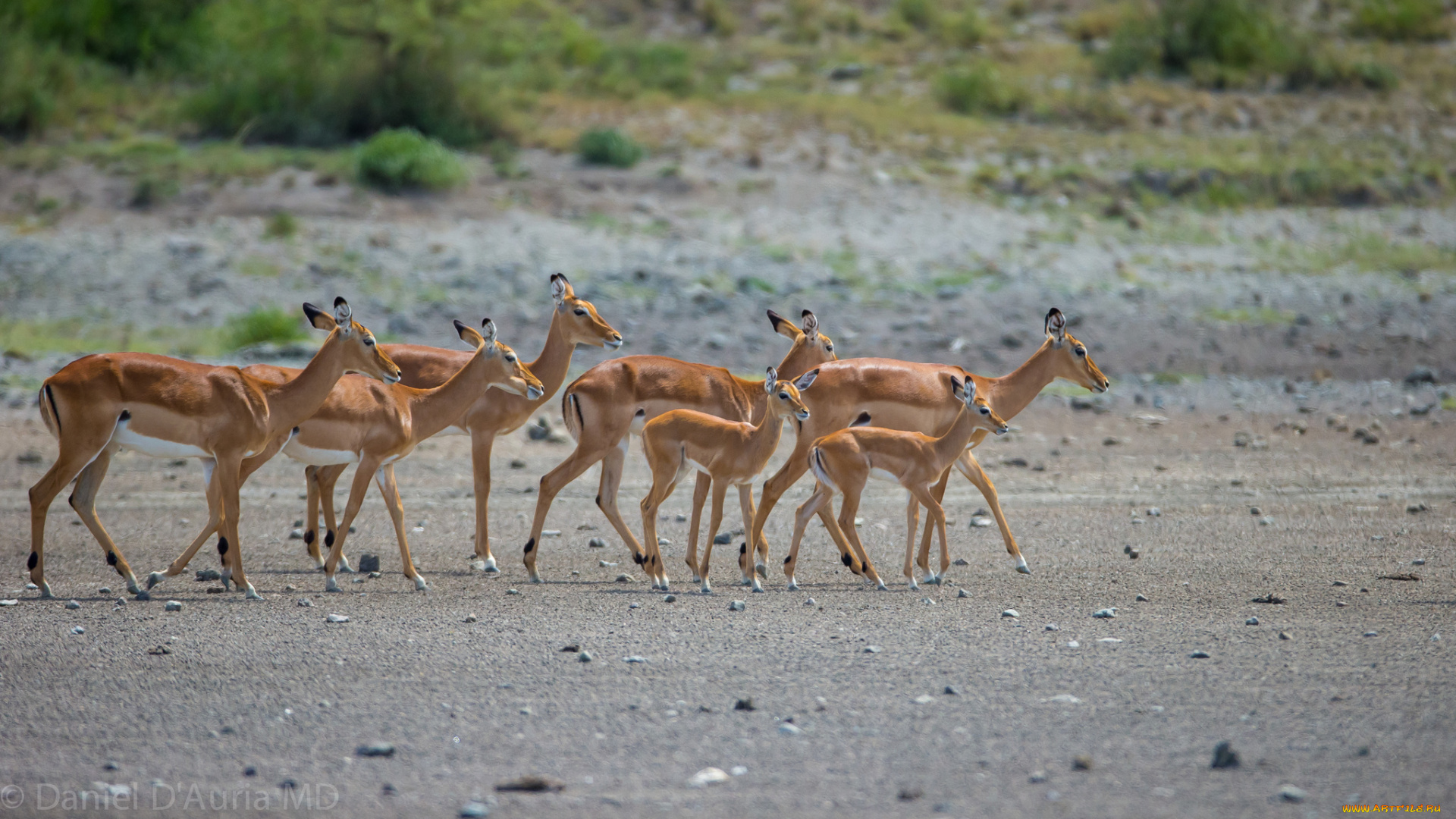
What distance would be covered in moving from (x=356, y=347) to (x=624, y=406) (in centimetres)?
220

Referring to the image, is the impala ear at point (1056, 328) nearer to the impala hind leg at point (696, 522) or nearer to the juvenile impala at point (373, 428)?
the impala hind leg at point (696, 522)

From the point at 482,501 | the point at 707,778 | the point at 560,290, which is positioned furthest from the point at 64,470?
the point at 707,778

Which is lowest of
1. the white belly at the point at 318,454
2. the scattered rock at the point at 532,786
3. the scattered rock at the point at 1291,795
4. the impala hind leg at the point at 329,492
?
the impala hind leg at the point at 329,492

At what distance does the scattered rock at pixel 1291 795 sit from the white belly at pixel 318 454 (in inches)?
287

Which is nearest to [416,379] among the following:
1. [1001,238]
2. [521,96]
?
[1001,238]

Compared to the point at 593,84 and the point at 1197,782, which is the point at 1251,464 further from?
the point at 593,84

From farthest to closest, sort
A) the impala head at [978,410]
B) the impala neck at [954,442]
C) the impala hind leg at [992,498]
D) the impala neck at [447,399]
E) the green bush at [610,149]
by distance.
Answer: the green bush at [610,149] → the impala neck at [447,399] → the impala hind leg at [992,498] → the impala head at [978,410] → the impala neck at [954,442]

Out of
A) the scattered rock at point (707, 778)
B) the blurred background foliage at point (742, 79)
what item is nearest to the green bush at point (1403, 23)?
the blurred background foliage at point (742, 79)

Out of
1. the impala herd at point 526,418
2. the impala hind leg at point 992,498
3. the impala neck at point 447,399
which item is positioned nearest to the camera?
the impala herd at point 526,418

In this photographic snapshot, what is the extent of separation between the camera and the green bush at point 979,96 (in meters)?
31.2

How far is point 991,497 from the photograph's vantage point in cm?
1180

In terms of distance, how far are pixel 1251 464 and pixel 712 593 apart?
314 inches

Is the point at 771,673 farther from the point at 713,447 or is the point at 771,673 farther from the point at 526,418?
the point at 526,418

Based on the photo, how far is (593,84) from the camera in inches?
1265
